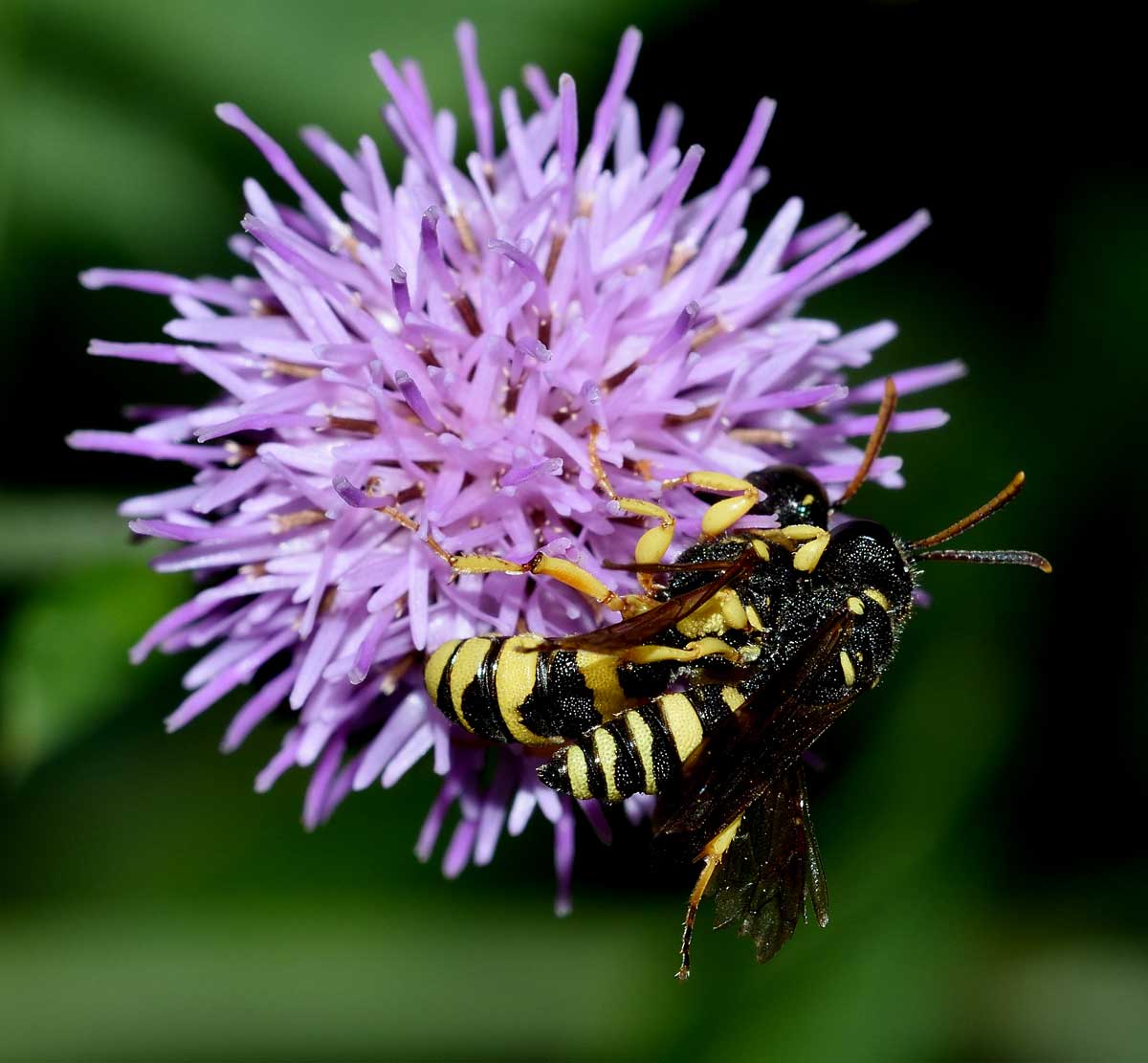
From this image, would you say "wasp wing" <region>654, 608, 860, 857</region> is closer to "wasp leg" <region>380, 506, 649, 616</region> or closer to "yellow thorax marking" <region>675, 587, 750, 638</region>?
"yellow thorax marking" <region>675, 587, 750, 638</region>

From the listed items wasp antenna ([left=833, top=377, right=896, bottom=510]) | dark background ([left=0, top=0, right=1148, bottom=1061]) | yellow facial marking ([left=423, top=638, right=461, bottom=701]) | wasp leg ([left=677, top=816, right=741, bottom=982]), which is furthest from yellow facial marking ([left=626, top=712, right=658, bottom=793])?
dark background ([left=0, top=0, right=1148, bottom=1061])

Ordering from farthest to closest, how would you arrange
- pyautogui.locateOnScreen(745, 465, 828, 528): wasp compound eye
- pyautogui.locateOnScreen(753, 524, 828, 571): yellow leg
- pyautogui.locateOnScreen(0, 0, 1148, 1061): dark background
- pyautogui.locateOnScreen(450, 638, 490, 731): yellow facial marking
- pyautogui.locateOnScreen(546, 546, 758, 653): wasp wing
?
pyautogui.locateOnScreen(0, 0, 1148, 1061): dark background, pyautogui.locateOnScreen(745, 465, 828, 528): wasp compound eye, pyautogui.locateOnScreen(753, 524, 828, 571): yellow leg, pyautogui.locateOnScreen(450, 638, 490, 731): yellow facial marking, pyautogui.locateOnScreen(546, 546, 758, 653): wasp wing

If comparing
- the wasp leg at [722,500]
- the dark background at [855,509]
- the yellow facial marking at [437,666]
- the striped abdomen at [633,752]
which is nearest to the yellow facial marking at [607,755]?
the striped abdomen at [633,752]

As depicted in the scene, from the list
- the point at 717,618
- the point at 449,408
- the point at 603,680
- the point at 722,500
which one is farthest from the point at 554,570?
the point at 449,408

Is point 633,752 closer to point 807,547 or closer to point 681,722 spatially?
point 681,722

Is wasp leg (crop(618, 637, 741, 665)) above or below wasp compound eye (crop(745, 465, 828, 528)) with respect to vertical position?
below

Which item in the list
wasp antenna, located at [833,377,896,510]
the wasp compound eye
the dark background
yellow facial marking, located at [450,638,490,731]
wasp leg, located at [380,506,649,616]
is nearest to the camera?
yellow facial marking, located at [450,638,490,731]

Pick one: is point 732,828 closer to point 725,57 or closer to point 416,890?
point 416,890

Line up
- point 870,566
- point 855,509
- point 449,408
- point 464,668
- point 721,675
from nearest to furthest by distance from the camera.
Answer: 1. point 464,668
2. point 721,675
3. point 870,566
4. point 449,408
5. point 855,509
